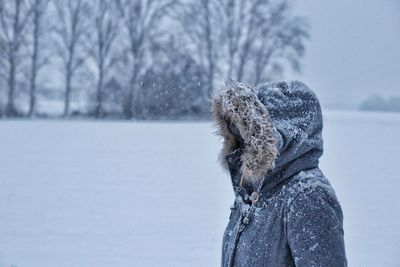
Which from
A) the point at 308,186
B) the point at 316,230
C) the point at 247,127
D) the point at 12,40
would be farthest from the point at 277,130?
the point at 12,40

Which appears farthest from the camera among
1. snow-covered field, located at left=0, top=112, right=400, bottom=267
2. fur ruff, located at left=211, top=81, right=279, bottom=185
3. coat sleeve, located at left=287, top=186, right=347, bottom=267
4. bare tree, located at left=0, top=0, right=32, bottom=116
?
bare tree, located at left=0, top=0, right=32, bottom=116

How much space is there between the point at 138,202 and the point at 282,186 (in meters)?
9.31

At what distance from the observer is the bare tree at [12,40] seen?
129ft

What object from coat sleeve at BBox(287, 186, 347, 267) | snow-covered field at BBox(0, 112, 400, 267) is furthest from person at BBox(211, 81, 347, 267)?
snow-covered field at BBox(0, 112, 400, 267)

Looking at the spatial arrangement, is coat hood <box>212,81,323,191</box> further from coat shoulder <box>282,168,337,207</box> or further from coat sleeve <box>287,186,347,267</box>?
coat sleeve <box>287,186,347,267</box>

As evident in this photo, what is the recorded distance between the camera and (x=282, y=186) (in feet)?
5.86

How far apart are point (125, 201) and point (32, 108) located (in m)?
29.8

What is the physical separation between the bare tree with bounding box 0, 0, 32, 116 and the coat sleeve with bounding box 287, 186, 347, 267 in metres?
39.8

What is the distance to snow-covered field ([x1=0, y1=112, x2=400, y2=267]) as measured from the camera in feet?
23.2

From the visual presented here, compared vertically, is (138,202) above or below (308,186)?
below

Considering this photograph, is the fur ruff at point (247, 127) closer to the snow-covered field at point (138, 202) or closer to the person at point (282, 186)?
the person at point (282, 186)

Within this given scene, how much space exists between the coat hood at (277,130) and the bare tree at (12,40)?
39569 mm

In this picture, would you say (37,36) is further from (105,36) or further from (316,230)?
(316,230)

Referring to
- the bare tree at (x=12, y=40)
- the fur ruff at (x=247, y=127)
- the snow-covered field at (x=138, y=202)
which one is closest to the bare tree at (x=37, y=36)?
the bare tree at (x=12, y=40)
